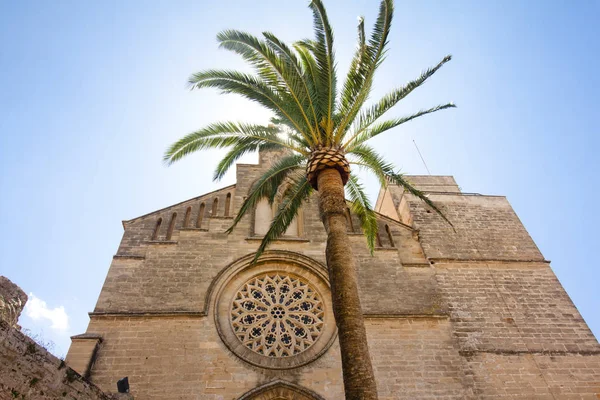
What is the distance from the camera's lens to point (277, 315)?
9836mm

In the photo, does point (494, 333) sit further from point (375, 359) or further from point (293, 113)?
point (293, 113)

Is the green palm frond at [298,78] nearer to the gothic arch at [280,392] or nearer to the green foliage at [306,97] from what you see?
the green foliage at [306,97]

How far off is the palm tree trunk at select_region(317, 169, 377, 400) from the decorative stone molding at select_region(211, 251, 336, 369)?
3.65m

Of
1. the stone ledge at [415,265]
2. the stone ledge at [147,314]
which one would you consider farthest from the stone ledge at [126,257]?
the stone ledge at [415,265]

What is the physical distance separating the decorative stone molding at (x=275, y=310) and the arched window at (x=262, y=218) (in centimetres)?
117

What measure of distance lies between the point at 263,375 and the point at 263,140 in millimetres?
4894

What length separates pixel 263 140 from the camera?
28.0 ft

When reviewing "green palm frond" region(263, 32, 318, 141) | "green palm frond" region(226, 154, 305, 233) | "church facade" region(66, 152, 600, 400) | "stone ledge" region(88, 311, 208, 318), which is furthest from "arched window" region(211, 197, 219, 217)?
"green palm frond" region(263, 32, 318, 141)

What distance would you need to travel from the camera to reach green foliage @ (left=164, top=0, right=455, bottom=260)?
7.66 meters

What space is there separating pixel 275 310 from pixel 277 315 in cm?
15

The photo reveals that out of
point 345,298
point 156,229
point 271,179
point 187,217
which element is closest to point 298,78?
point 271,179

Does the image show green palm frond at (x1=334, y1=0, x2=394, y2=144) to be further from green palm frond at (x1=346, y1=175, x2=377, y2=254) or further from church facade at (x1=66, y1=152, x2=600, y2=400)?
church facade at (x1=66, y1=152, x2=600, y2=400)

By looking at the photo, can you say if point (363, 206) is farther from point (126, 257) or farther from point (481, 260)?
point (126, 257)

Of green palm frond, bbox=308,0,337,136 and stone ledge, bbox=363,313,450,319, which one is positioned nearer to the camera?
green palm frond, bbox=308,0,337,136
